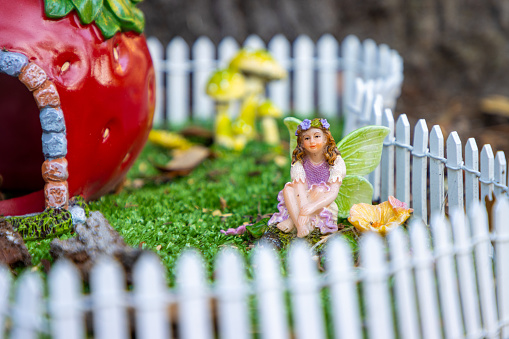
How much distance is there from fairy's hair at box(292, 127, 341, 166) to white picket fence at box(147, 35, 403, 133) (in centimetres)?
327

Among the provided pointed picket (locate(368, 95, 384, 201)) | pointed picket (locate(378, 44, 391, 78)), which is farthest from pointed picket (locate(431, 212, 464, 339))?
pointed picket (locate(378, 44, 391, 78))

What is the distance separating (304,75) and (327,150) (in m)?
3.60

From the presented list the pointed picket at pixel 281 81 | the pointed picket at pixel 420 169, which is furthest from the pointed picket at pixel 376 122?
the pointed picket at pixel 281 81

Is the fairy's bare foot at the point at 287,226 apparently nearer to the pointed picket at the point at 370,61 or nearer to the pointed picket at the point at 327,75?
the pointed picket at the point at 370,61

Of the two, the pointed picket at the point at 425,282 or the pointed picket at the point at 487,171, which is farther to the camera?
the pointed picket at the point at 487,171

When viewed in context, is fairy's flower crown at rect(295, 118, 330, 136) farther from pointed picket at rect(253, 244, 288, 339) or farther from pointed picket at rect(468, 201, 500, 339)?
pointed picket at rect(253, 244, 288, 339)

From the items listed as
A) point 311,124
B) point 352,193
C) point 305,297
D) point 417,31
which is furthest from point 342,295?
point 417,31

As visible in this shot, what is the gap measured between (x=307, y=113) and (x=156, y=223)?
11.5 feet

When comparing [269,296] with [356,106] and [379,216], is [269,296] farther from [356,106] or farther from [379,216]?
[356,106]

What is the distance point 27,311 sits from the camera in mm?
2016

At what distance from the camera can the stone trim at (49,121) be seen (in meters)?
3.04

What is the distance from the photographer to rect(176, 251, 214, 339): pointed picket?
204cm

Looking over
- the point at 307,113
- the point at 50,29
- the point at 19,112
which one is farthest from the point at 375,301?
the point at 307,113

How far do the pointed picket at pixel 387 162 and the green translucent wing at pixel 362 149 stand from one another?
1.17 feet
